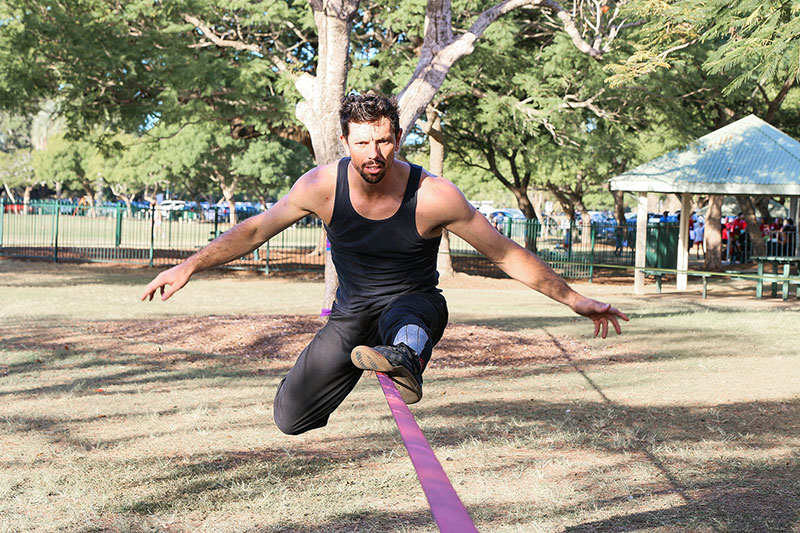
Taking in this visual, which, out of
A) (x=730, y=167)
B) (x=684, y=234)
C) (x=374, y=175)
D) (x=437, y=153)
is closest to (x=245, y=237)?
(x=374, y=175)

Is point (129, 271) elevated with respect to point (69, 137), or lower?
lower

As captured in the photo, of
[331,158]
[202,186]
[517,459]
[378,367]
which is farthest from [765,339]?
[202,186]

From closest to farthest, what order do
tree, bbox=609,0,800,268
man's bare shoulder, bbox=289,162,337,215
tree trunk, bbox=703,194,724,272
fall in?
man's bare shoulder, bbox=289,162,337,215
tree, bbox=609,0,800,268
tree trunk, bbox=703,194,724,272

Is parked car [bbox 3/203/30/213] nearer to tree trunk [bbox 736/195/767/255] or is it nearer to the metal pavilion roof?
the metal pavilion roof

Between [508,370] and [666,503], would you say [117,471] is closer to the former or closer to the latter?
[666,503]

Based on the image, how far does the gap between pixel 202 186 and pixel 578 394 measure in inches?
2831

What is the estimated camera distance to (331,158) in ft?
40.0

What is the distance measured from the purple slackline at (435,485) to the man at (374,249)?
0.93 metres

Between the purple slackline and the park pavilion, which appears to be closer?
the purple slackline

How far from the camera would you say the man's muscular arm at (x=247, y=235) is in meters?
4.40

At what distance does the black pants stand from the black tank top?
7 centimetres

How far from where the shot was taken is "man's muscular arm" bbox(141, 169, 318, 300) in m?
4.40

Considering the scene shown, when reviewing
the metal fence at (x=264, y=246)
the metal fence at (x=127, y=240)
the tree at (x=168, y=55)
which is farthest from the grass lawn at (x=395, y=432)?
the metal fence at (x=127, y=240)

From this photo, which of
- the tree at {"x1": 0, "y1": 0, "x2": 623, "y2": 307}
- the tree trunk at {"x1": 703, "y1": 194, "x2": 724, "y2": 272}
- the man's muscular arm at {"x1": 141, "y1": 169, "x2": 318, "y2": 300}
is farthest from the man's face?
the tree trunk at {"x1": 703, "y1": 194, "x2": 724, "y2": 272}
